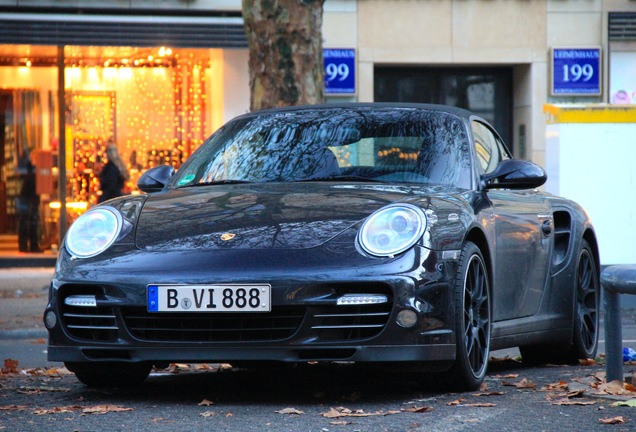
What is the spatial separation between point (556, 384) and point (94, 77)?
1485cm

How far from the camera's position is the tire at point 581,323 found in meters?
8.01

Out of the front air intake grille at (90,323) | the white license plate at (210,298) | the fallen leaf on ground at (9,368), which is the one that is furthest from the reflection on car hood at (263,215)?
the fallen leaf on ground at (9,368)

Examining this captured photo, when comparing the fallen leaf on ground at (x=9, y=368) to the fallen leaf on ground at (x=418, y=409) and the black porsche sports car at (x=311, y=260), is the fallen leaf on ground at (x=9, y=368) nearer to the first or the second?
the black porsche sports car at (x=311, y=260)

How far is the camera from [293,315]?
573 cm

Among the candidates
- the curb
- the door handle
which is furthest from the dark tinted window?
the door handle

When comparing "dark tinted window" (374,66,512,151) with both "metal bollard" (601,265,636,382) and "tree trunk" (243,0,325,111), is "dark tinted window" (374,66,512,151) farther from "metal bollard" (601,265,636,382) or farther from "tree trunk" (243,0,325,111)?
"metal bollard" (601,265,636,382)

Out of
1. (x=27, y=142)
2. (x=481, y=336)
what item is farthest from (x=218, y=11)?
(x=481, y=336)

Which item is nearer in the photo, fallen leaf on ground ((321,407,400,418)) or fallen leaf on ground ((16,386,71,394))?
fallen leaf on ground ((321,407,400,418))

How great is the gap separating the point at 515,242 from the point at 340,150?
3.32 ft

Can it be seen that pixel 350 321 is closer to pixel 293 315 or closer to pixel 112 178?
pixel 293 315

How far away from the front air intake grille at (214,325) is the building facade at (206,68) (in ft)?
47.0

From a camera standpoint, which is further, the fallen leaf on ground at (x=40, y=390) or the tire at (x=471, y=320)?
the fallen leaf on ground at (x=40, y=390)

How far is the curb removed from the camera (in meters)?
11.7

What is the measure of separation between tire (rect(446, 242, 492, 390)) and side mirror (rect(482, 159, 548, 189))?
0.58m
